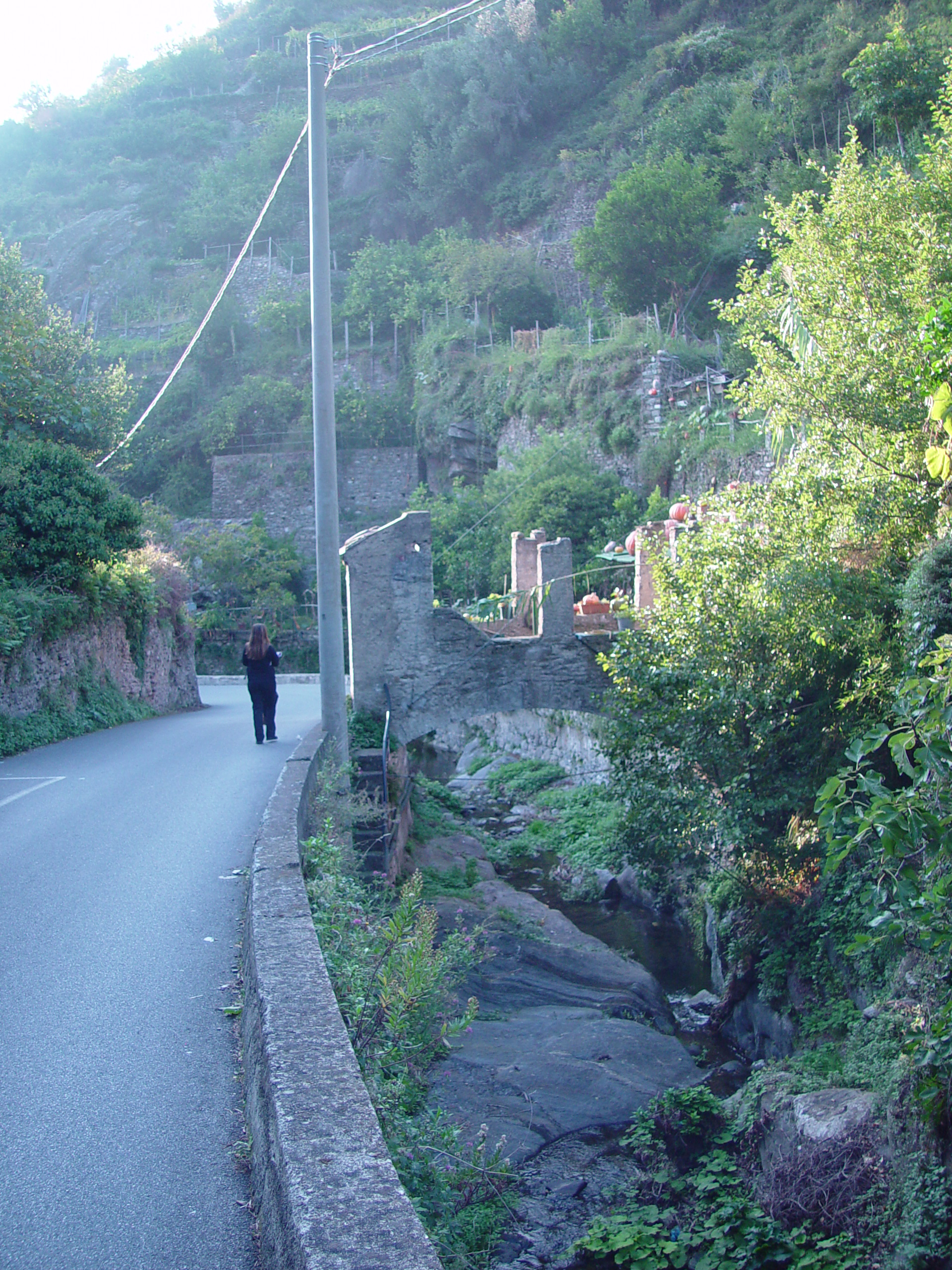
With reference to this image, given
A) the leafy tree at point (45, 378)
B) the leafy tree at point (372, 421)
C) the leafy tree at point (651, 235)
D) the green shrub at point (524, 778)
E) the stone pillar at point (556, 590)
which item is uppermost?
the leafy tree at point (651, 235)

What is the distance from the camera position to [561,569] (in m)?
17.7

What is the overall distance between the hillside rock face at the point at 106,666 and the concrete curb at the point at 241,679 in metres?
3.44

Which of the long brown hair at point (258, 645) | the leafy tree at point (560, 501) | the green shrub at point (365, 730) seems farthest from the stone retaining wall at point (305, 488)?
the long brown hair at point (258, 645)

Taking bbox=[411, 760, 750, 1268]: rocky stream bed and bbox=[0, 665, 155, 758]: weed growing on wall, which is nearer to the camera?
bbox=[411, 760, 750, 1268]: rocky stream bed

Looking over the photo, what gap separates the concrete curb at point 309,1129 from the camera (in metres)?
2.62

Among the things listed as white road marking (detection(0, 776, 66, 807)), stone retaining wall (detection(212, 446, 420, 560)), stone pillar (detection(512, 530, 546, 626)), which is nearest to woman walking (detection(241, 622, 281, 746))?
white road marking (detection(0, 776, 66, 807))

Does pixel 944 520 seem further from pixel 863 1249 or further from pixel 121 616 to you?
pixel 121 616

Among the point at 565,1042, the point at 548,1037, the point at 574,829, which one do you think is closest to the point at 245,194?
the point at 574,829

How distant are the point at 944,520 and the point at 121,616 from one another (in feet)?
48.7

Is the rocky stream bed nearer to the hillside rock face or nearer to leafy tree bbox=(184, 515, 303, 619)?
the hillside rock face

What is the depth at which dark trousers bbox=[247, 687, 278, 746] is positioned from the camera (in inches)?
568

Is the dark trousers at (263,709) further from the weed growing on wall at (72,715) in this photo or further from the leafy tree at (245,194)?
the leafy tree at (245,194)

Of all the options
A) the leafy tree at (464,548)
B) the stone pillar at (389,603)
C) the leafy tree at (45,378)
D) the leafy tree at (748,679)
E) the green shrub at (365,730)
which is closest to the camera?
the leafy tree at (748,679)

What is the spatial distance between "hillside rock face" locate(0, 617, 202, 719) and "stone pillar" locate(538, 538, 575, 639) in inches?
313
